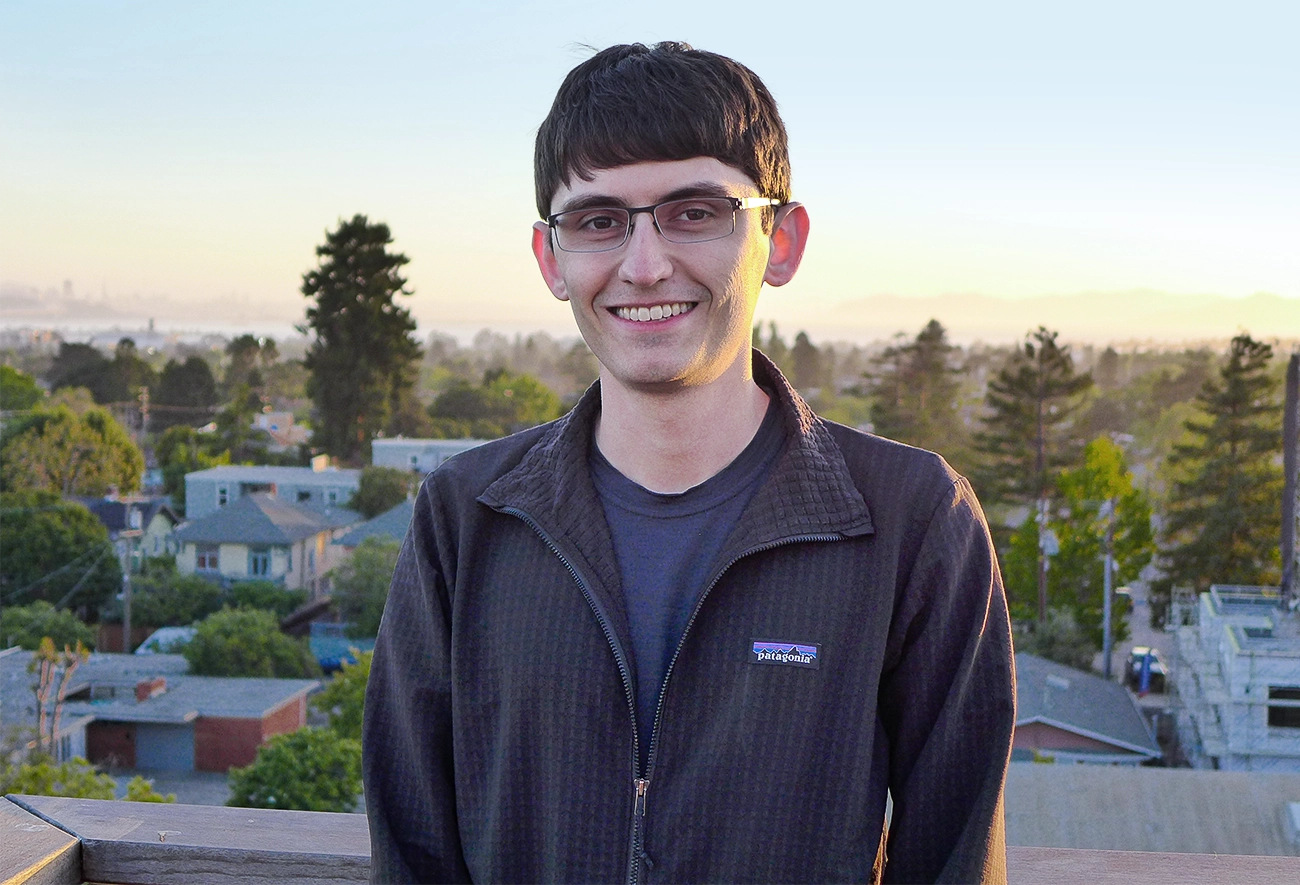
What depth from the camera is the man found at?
1.21m

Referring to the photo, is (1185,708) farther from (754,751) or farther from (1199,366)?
(1199,366)

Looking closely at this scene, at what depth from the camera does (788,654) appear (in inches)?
48.0

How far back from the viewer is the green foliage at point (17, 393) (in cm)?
4056

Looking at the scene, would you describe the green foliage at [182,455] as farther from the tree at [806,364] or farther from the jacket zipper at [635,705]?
the jacket zipper at [635,705]

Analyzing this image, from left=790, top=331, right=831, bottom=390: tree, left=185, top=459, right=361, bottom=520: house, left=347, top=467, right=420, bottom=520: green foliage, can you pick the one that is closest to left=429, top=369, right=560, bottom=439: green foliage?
left=185, top=459, right=361, bottom=520: house

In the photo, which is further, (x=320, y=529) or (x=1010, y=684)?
(x=320, y=529)

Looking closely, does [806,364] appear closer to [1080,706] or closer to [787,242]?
[1080,706]

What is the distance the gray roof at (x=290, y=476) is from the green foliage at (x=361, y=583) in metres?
8.34

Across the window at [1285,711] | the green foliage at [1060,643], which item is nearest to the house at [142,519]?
the green foliage at [1060,643]

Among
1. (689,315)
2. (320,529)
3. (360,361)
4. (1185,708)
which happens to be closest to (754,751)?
(689,315)

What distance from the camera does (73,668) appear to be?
51.7 ft

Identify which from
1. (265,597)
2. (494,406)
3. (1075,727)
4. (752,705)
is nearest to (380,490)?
(265,597)

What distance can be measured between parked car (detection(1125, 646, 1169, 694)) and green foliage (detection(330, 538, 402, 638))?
11557 millimetres

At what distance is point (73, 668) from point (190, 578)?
312 inches
